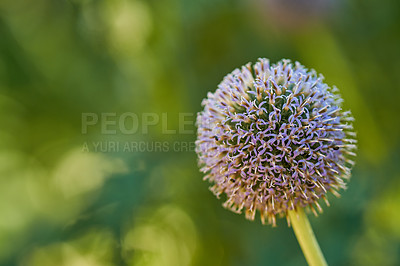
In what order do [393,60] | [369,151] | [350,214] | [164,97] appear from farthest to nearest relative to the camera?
[164,97] < [393,60] < [369,151] < [350,214]

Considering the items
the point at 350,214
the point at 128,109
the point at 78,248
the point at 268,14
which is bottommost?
the point at 78,248

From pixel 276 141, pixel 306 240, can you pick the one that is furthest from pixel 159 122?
pixel 306 240

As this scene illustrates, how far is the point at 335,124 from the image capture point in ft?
6.33

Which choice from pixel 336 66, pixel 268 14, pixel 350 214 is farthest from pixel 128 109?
pixel 350 214

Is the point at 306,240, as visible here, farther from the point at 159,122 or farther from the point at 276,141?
the point at 159,122

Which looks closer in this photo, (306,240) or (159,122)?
(306,240)

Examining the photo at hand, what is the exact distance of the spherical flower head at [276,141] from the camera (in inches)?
69.4

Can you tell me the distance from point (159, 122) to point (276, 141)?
261 centimetres

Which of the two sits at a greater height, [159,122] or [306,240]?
[159,122]

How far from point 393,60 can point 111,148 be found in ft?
9.32

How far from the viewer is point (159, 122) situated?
4.27 meters

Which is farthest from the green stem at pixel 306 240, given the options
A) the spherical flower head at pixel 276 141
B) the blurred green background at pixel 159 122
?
the blurred green background at pixel 159 122

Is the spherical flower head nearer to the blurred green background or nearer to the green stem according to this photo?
the green stem

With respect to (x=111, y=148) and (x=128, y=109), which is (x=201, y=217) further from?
(x=128, y=109)
